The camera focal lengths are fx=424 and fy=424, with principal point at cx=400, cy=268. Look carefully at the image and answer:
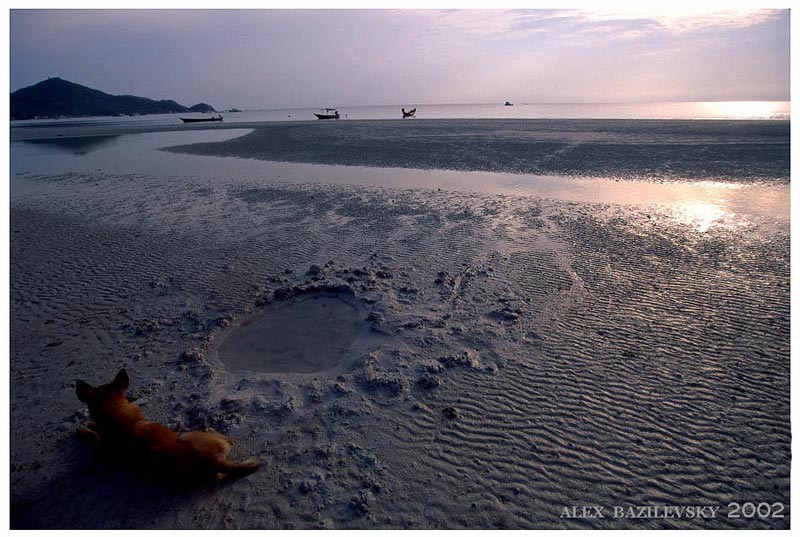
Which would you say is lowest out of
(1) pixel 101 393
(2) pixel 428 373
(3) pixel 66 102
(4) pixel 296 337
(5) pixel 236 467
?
(5) pixel 236 467

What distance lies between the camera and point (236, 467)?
3959 millimetres

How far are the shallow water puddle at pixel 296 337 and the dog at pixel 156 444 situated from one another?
162 centimetres

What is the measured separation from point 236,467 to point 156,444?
752 mm

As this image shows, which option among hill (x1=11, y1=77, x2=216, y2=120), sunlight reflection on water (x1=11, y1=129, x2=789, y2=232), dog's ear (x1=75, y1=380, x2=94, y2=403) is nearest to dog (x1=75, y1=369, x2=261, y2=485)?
dog's ear (x1=75, y1=380, x2=94, y2=403)

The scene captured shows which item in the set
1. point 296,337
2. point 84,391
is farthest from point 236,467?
point 296,337

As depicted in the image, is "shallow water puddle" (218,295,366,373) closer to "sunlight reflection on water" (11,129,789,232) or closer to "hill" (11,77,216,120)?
"sunlight reflection on water" (11,129,789,232)

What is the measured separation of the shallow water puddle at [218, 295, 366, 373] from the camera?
19.0 ft

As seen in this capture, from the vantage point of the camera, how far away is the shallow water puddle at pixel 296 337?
5.80 metres

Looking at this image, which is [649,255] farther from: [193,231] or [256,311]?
[193,231]

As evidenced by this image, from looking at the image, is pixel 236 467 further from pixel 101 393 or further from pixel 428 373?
pixel 428 373

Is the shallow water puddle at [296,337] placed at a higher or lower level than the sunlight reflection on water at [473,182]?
lower

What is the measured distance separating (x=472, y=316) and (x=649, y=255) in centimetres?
481

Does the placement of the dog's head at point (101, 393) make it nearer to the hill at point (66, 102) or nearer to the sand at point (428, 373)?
the sand at point (428, 373)

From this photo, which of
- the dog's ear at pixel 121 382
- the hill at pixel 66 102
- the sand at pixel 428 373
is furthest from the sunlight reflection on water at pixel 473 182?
the hill at pixel 66 102
